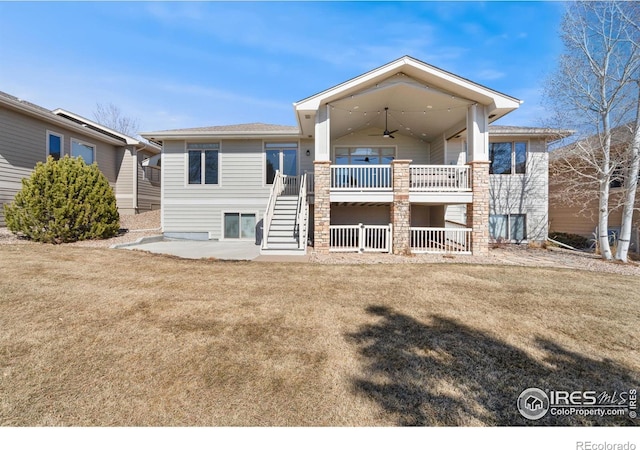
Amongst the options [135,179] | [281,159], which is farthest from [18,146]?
[281,159]

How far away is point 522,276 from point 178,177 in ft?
42.8

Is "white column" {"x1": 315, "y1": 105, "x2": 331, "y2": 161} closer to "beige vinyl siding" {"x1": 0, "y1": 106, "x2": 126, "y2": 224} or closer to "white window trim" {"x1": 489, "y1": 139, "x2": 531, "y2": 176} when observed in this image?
"white window trim" {"x1": 489, "y1": 139, "x2": 531, "y2": 176}

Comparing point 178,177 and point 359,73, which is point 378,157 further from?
point 178,177

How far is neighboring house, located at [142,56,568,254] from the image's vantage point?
30.6 feet

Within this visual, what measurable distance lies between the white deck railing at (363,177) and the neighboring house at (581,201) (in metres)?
6.17

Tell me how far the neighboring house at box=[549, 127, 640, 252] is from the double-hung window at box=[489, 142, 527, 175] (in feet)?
3.59

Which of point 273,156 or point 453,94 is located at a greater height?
point 453,94

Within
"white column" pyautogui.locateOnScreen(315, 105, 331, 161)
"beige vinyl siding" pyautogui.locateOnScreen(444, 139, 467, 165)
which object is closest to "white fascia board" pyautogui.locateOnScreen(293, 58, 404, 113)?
"white column" pyautogui.locateOnScreen(315, 105, 331, 161)

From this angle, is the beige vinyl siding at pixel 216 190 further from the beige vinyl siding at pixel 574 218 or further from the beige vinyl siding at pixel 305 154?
the beige vinyl siding at pixel 574 218

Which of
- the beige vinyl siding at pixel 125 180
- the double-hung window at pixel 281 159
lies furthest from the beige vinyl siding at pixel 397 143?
the beige vinyl siding at pixel 125 180

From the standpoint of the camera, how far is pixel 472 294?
517 centimetres

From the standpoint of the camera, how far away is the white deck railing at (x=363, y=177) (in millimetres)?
9734
